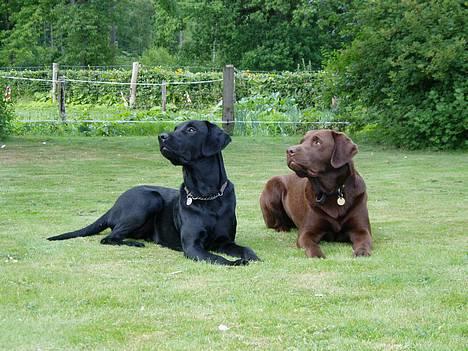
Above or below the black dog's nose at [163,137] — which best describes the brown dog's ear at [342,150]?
below

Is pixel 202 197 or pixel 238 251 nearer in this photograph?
pixel 238 251

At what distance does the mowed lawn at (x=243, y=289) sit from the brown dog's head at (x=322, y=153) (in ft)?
2.22

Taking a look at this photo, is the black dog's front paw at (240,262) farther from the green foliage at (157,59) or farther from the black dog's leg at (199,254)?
the green foliage at (157,59)

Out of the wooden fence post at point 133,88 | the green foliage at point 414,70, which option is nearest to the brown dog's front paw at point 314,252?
the green foliage at point 414,70

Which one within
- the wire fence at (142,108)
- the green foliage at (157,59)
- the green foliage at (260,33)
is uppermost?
the green foliage at (260,33)

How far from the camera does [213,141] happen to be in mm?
7242

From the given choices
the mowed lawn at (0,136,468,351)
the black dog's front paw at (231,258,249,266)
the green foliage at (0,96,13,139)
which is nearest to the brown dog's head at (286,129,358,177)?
the mowed lawn at (0,136,468,351)

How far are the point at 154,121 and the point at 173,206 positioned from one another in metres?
14.8

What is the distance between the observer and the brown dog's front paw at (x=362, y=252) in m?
6.90

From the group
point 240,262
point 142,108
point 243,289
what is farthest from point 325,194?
point 142,108

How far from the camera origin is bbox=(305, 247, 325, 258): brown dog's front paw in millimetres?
6909

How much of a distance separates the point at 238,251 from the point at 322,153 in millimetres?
1046

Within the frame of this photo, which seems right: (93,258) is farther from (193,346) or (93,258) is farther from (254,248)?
(193,346)

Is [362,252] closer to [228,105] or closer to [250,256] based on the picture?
[250,256]
